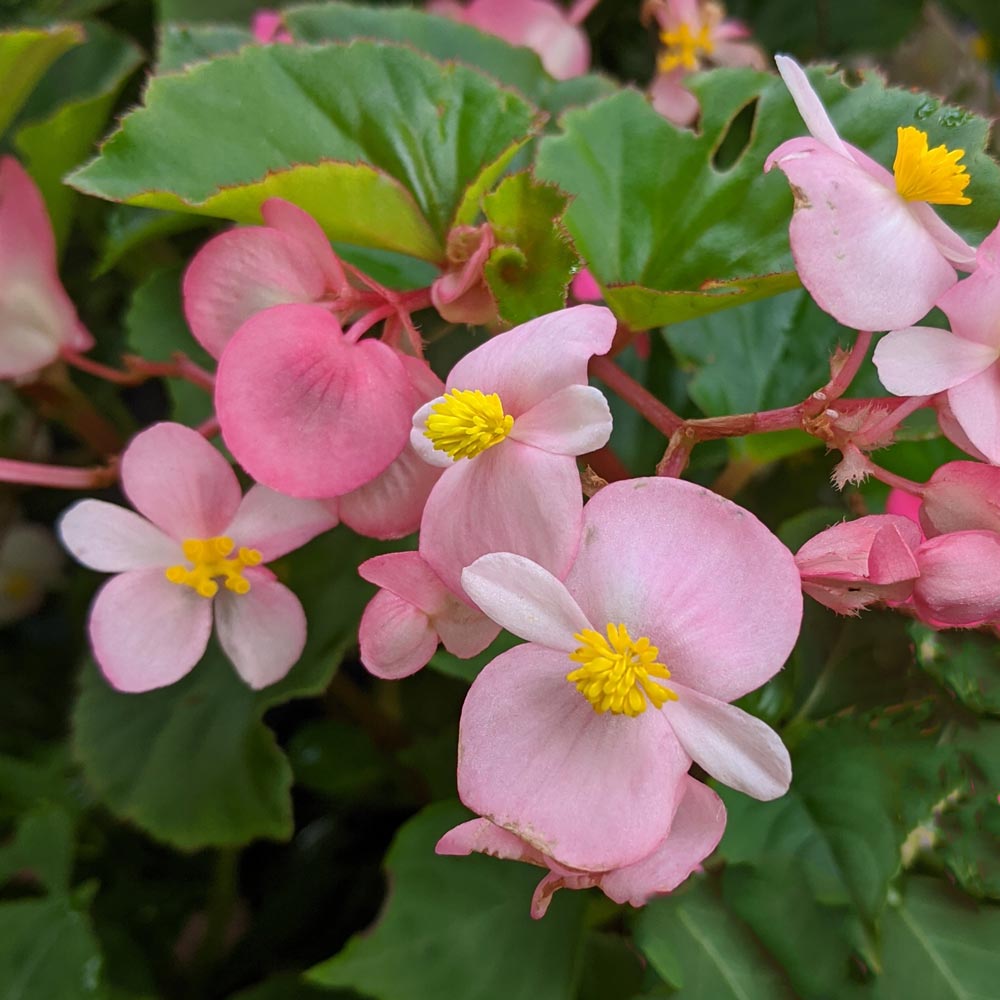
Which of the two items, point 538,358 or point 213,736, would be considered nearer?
point 538,358

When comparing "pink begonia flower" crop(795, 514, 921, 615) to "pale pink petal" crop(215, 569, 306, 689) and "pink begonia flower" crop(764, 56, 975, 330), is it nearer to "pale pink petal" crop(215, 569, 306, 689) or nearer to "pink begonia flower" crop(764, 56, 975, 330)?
"pink begonia flower" crop(764, 56, 975, 330)

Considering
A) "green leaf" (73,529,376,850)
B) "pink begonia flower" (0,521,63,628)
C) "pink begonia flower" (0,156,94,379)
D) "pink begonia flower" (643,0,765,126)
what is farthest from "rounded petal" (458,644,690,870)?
"pink begonia flower" (0,521,63,628)

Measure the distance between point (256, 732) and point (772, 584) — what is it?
13.9 inches

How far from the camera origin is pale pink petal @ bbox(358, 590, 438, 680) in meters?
0.33

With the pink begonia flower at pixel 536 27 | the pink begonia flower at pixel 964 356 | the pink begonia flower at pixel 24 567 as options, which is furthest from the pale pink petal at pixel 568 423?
the pink begonia flower at pixel 24 567

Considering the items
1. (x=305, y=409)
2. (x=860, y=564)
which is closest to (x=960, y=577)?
(x=860, y=564)

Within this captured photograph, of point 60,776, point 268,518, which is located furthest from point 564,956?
point 60,776

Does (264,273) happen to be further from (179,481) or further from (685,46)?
(685,46)

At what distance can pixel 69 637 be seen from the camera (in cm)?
97

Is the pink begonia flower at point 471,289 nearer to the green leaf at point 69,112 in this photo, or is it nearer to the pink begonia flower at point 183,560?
the pink begonia flower at point 183,560

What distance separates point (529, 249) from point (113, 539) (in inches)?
8.7

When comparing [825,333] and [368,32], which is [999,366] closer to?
[825,333]

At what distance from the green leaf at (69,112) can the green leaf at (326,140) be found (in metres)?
0.21

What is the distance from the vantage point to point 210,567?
0.43m
